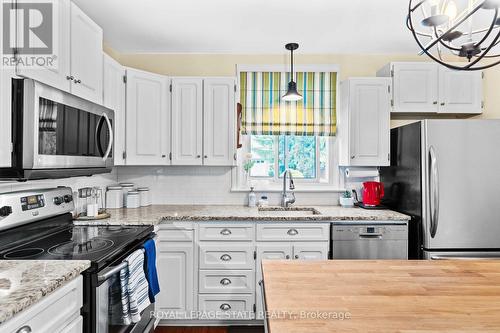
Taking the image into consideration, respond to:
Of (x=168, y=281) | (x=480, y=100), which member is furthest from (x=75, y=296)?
(x=480, y=100)

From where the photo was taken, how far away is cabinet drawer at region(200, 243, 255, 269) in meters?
2.62

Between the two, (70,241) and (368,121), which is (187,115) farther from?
(368,121)

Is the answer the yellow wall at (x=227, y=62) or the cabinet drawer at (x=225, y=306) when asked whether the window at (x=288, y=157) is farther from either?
the cabinet drawer at (x=225, y=306)

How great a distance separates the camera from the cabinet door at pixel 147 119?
281cm

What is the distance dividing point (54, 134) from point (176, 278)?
1512 millimetres

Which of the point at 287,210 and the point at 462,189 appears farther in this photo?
the point at 287,210

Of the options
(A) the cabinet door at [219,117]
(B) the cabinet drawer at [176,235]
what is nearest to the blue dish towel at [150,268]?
(B) the cabinet drawer at [176,235]

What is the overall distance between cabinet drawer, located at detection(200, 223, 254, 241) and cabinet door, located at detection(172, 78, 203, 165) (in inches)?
30.4

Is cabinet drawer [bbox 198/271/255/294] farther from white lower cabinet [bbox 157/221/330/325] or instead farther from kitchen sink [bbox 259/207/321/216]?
kitchen sink [bbox 259/207/321/216]

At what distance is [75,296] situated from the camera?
136cm

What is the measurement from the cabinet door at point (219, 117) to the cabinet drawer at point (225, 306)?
3.99 ft

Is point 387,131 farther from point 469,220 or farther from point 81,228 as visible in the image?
point 81,228

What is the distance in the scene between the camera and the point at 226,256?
8.63ft

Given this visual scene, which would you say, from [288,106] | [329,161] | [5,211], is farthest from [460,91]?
[5,211]
